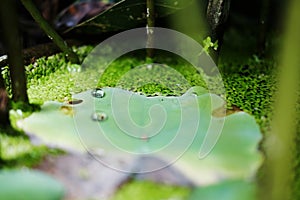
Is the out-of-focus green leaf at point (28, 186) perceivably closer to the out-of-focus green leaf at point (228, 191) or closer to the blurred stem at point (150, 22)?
the out-of-focus green leaf at point (228, 191)

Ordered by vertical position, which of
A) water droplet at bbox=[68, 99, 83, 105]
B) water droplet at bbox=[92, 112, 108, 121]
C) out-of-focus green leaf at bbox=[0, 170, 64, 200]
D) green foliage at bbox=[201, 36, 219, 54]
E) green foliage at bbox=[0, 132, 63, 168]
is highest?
green foliage at bbox=[201, 36, 219, 54]

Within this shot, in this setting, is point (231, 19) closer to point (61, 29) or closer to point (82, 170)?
point (61, 29)

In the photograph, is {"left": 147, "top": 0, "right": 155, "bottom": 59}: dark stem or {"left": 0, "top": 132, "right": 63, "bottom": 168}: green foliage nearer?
{"left": 0, "top": 132, "right": 63, "bottom": 168}: green foliage

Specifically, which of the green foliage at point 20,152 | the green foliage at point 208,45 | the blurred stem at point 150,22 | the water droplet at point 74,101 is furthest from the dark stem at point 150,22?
the green foliage at point 20,152

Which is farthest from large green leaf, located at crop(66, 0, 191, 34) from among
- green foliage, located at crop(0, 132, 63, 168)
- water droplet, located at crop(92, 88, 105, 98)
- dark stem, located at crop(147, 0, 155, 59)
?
green foliage, located at crop(0, 132, 63, 168)

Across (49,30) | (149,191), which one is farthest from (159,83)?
(149,191)

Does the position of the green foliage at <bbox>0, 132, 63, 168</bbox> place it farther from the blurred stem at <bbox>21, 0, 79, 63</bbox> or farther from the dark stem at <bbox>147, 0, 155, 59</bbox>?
the dark stem at <bbox>147, 0, 155, 59</bbox>

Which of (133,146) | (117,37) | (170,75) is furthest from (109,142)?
(117,37)
